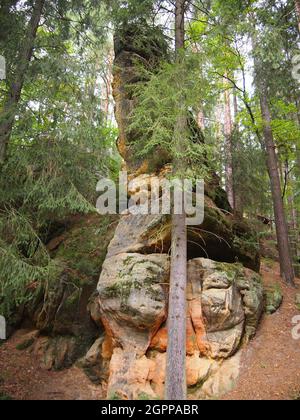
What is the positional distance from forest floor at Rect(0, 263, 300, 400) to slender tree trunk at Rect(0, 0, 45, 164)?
6148mm

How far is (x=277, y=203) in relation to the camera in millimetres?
12055

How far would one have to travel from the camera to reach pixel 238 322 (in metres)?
8.94

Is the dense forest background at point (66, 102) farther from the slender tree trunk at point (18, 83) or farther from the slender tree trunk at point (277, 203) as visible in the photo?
the slender tree trunk at point (277, 203)

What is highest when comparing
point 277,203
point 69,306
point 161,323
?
point 277,203

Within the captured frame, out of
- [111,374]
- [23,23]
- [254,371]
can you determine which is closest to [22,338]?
[111,374]

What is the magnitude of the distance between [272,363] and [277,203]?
5.95m

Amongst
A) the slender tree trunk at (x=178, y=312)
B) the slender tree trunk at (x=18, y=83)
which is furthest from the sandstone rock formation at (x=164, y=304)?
the slender tree trunk at (x=18, y=83)

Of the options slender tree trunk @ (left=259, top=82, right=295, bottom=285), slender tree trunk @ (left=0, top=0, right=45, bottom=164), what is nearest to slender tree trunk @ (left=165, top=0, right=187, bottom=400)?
slender tree trunk @ (left=0, top=0, right=45, bottom=164)

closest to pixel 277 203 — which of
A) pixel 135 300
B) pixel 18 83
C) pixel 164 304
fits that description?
pixel 164 304

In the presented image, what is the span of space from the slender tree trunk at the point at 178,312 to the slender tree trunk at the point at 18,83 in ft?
13.1

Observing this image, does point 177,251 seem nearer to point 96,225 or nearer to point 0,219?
point 0,219

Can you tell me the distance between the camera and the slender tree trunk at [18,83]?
293 inches

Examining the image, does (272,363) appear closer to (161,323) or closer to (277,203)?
(161,323)

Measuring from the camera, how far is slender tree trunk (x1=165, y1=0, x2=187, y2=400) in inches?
277
